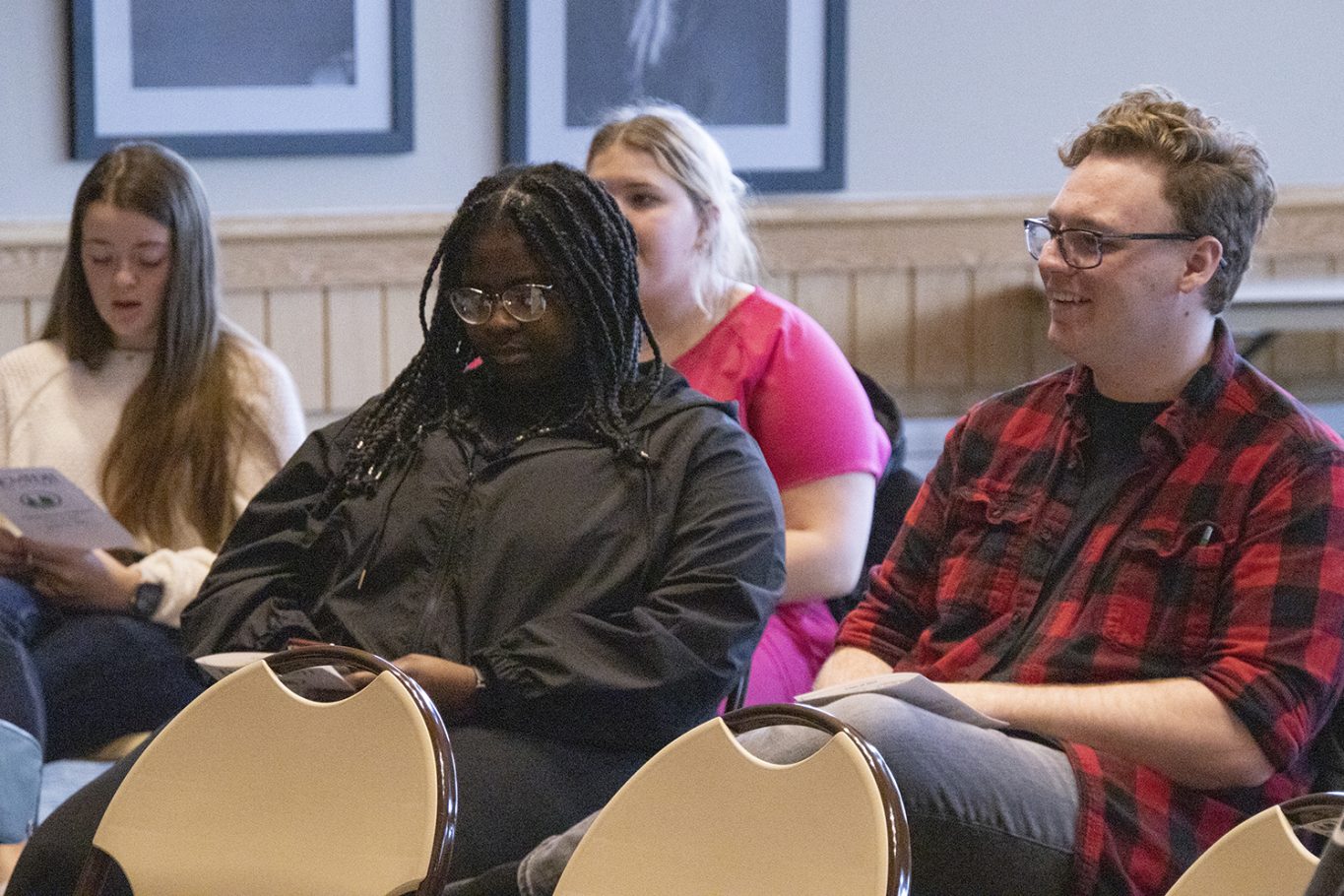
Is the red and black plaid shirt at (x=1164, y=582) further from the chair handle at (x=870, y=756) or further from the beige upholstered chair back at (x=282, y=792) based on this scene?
the beige upholstered chair back at (x=282, y=792)


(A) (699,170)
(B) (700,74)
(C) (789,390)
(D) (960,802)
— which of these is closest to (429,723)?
(D) (960,802)

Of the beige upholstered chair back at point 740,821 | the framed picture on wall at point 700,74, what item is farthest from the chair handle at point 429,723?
the framed picture on wall at point 700,74

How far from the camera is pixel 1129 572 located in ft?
5.80

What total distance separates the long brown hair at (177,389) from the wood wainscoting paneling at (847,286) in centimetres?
96

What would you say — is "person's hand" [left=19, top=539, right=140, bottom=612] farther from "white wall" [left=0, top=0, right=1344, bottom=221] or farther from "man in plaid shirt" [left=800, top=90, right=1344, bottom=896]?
"white wall" [left=0, top=0, right=1344, bottom=221]

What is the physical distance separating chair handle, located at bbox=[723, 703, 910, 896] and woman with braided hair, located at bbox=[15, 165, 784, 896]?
36cm

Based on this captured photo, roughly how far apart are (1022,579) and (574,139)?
2192 millimetres

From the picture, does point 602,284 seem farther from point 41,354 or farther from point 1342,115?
point 1342,115

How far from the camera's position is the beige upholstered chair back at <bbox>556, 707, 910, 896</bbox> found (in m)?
1.38

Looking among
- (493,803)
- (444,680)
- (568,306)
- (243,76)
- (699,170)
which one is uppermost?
(243,76)

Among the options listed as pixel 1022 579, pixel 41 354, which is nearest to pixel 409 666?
pixel 1022 579

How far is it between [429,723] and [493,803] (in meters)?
0.30

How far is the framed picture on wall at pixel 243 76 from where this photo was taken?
11.8 feet

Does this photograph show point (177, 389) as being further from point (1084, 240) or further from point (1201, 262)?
point (1201, 262)
